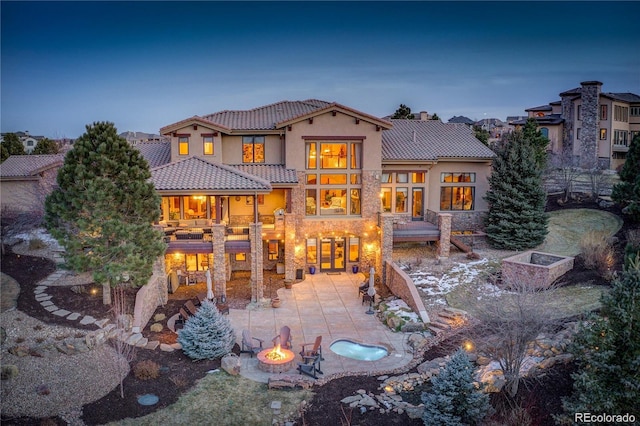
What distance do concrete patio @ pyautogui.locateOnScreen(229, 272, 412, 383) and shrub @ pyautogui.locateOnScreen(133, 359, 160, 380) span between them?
105 inches

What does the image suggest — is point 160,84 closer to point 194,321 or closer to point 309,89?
point 309,89

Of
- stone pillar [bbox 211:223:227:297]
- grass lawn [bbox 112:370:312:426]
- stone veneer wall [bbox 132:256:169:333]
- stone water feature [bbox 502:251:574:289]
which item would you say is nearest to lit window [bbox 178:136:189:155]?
stone pillar [bbox 211:223:227:297]

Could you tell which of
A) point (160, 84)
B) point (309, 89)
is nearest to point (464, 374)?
point (160, 84)

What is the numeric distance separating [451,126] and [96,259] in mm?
24371

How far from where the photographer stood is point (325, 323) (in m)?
19.9

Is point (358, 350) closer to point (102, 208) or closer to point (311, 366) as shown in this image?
point (311, 366)

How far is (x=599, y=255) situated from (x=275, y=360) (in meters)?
15.3

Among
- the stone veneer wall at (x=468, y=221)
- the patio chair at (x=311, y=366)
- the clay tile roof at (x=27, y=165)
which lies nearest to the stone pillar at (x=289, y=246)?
the patio chair at (x=311, y=366)

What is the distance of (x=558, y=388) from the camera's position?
12.1 meters

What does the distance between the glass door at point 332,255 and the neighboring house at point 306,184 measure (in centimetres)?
6

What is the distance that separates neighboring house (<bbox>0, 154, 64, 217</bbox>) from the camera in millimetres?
32688

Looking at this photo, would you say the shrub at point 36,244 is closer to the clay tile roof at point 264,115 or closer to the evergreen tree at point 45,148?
the clay tile roof at point 264,115

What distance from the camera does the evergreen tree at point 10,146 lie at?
43.9 m

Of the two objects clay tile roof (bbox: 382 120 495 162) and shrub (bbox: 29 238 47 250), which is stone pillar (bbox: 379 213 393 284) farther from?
shrub (bbox: 29 238 47 250)
